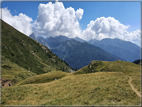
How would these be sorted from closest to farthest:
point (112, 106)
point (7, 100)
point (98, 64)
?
point (112, 106)
point (7, 100)
point (98, 64)

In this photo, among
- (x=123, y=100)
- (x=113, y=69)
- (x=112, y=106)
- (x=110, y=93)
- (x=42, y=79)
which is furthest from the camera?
(x=113, y=69)

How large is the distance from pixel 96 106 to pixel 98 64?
75872mm

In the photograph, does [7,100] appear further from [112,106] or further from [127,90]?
[127,90]

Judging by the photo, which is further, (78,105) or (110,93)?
(110,93)

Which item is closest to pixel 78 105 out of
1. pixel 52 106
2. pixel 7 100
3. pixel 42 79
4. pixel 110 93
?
pixel 52 106

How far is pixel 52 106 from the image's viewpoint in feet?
69.8

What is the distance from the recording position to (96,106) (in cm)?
1873

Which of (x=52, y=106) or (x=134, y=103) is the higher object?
(x=134, y=103)

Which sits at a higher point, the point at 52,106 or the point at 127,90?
the point at 127,90

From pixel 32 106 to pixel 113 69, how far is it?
6157 cm

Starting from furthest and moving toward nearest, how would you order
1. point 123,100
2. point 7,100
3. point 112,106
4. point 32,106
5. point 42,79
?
point 42,79 → point 7,100 → point 32,106 → point 123,100 → point 112,106

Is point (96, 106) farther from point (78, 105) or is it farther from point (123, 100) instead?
point (123, 100)

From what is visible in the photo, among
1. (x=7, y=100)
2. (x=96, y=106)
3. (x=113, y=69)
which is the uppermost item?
(x=113, y=69)

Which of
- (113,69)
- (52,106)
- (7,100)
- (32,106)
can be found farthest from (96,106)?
(113,69)
